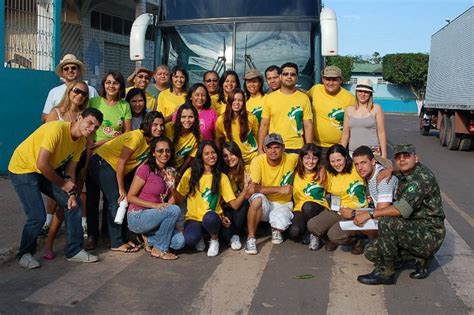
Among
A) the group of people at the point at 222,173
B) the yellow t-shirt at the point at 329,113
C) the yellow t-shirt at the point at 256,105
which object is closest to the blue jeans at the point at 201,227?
the group of people at the point at 222,173

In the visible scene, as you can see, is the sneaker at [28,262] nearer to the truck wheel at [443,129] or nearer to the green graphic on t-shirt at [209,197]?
the green graphic on t-shirt at [209,197]

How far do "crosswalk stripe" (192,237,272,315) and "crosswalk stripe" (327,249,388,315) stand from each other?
0.64m

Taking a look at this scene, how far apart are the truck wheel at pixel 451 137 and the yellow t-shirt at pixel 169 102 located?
37.1 feet

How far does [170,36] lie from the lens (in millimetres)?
7957

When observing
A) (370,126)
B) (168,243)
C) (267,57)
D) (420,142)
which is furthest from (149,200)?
(420,142)

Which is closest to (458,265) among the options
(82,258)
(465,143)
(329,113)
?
(329,113)

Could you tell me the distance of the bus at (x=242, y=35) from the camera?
24.6 ft

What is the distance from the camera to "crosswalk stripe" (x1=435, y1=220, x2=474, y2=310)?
442 cm

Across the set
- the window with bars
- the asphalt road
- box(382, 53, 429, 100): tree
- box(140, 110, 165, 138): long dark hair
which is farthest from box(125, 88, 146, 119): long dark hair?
box(382, 53, 429, 100): tree

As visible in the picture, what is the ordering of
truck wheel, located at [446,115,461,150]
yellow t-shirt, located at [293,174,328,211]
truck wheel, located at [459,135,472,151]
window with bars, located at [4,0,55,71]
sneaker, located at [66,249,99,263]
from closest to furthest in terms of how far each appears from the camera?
sneaker, located at [66,249,99,263], yellow t-shirt, located at [293,174,328,211], window with bars, located at [4,0,55,71], truck wheel, located at [459,135,472,151], truck wheel, located at [446,115,461,150]

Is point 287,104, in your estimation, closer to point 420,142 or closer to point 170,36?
point 170,36

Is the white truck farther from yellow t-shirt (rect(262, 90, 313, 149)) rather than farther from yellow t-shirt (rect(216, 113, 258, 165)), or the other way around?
yellow t-shirt (rect(216, 113, 258, 165))

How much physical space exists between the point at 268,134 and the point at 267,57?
1919 millimetres

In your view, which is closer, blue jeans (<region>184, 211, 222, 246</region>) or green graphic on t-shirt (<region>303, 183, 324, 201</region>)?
blue jeans (<region>184, 211, 222, 246</region>)
